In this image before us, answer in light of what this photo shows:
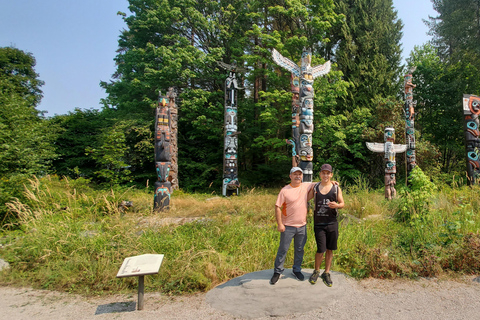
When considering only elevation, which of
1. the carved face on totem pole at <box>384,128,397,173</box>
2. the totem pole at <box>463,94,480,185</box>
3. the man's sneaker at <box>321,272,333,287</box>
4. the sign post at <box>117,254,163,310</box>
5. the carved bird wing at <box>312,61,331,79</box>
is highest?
the carved bird wing at <box>312,61,331,79</box>

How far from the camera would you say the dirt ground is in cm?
283

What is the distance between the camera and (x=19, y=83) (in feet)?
56.7

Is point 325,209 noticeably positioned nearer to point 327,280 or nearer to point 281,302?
point 327,280

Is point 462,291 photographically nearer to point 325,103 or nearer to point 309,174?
point 309,174

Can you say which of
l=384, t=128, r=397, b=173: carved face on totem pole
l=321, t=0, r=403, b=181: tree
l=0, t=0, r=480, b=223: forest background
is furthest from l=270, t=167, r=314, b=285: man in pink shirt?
l=321, t=0, r=403, b=181: tree

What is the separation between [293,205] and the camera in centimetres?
330

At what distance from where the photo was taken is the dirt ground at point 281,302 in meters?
2.83

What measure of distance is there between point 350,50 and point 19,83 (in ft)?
62.8

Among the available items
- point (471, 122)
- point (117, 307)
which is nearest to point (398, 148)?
point (471, 122)

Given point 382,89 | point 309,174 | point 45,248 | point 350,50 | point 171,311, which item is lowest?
point 171,311

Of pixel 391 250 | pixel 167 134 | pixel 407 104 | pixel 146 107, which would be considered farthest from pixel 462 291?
pixel 146 107

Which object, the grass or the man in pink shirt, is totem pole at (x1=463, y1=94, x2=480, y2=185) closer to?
the grass

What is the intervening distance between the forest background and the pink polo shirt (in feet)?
29.9

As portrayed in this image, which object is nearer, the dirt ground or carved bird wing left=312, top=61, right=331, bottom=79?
the dirt ground
